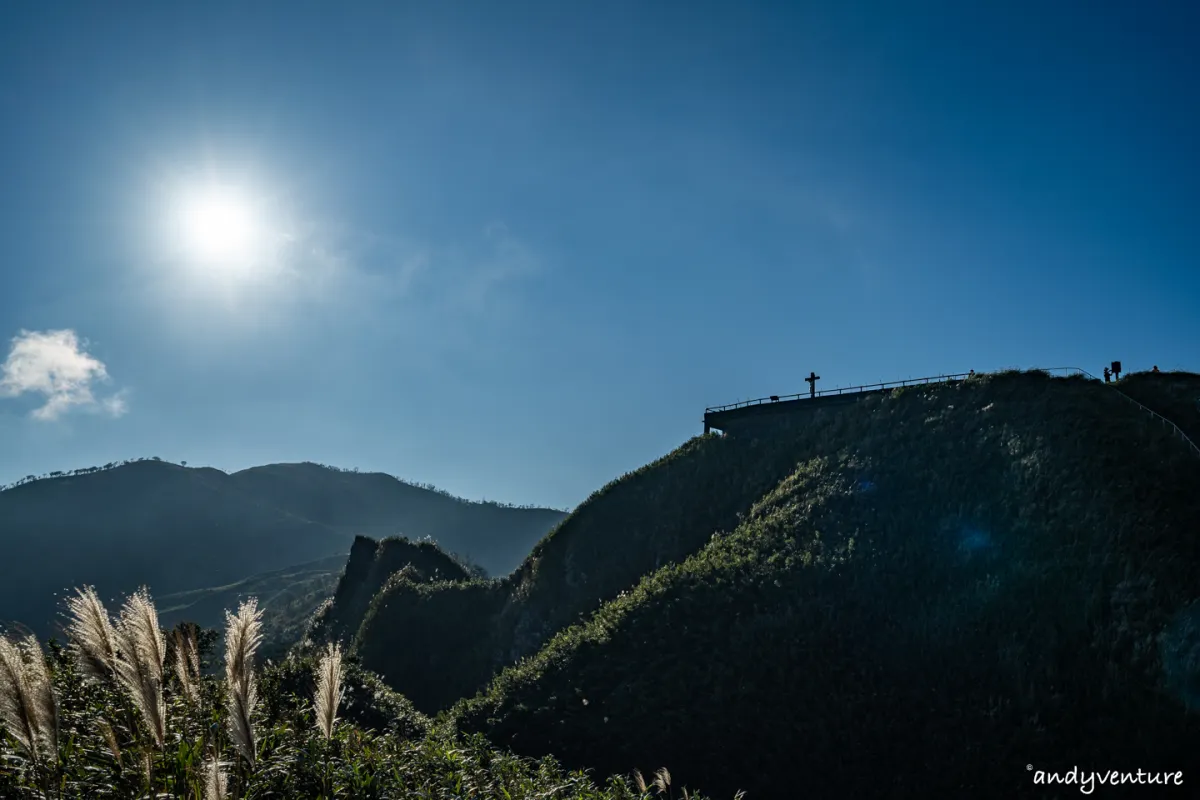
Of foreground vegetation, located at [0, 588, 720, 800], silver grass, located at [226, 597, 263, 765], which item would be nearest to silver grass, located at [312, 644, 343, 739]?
foreground vegetation, located at [0, 588, 720, 800]

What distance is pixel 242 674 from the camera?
450 cm

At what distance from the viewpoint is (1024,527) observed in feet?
78.2

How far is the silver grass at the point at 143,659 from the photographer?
4.17 metres

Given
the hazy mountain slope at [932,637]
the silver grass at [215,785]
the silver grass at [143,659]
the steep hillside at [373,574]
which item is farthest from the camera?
the steep hillside at [373,574]

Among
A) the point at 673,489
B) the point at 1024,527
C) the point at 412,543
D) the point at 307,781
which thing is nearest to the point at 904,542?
the point at 1024,527

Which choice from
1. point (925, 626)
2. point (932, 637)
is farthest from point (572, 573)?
point (932, 637)

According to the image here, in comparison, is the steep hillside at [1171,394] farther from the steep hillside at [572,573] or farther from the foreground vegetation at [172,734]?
the foreground vegetation at [172,734]

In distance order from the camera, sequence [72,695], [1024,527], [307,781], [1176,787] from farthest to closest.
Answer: [1024,527] < [1176,787] < [72,695] < [307,781]

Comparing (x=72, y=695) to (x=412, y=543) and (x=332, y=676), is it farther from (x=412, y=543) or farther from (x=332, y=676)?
(x=412, y=543)

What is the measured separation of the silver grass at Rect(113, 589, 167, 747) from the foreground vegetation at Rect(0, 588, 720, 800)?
10 millimetres

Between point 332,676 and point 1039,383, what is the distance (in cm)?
3598

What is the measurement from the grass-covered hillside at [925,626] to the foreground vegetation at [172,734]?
13.1m

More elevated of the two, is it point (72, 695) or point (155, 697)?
point (155, 697)

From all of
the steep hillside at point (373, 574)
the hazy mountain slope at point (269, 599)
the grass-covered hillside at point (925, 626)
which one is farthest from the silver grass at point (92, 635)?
the hazy mountain slope at point (269, 599)
